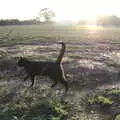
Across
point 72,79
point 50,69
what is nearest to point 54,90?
point 50,69

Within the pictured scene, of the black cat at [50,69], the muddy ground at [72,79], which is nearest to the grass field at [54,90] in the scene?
the muddy ground at [72,79]

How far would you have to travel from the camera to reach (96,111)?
757 centimetres

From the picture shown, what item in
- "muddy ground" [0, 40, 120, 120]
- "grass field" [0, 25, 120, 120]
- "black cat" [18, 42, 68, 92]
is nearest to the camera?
"grass field" [0, 25, 120, 120]

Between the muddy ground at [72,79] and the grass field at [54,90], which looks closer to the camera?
the grass field at [54,90]

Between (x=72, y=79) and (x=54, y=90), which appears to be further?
(x=72, y=79)

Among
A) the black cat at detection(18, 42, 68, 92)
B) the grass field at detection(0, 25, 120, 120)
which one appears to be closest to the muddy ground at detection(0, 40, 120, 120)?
the grass field at detection(0, 25, 120, 120)

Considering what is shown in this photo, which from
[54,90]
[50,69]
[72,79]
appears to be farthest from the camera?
[72,79]

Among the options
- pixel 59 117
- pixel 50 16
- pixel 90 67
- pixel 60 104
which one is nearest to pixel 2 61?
pixel 90 67

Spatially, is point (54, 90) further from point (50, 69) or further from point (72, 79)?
point (72, 79)

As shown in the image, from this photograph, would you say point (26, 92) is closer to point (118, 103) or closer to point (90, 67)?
point (118, 103)

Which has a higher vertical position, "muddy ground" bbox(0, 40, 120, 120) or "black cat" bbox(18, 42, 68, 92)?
"black cat" bbox(18, 42, 68, 92)

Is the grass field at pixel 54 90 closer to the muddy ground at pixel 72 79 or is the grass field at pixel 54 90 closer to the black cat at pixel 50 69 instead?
the muddy ground at pixel 72 79

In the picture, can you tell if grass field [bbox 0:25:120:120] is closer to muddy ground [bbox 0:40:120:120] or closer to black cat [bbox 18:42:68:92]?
muddy ground [bbox 0:40:120:120]

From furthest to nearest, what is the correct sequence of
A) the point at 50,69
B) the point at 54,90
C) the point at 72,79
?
the point at 72,79
the point at 54,90
the point at 50,69
